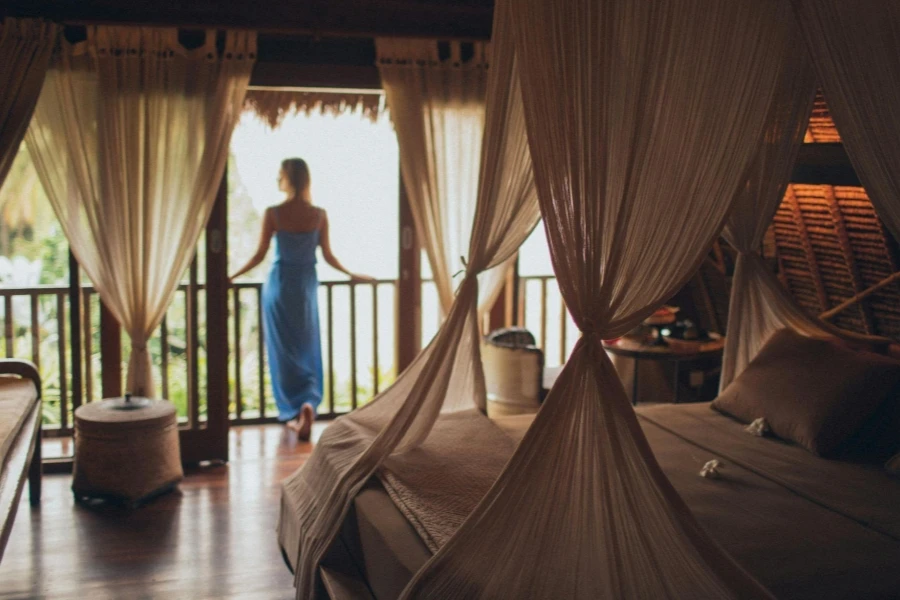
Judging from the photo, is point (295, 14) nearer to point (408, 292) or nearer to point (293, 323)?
point (408, 292)

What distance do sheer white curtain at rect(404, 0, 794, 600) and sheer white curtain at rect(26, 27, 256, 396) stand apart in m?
2.28

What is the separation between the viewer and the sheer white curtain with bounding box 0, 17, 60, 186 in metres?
4.06

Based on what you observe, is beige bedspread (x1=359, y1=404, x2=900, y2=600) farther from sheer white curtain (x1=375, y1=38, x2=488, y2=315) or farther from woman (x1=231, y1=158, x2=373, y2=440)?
woman (x1=231, y1=158, x2=373, y2=440)

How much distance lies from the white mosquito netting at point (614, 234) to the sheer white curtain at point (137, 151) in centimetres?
229

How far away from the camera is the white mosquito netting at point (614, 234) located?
7.50 feet

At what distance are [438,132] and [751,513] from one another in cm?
257

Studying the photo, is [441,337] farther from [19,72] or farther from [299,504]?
[19,72]

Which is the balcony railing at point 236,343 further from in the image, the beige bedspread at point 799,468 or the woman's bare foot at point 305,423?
the beige bedspread at point 799,468

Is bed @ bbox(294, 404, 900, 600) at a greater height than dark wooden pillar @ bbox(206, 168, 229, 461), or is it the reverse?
dark wooden pillar @ bbox(206, 168, 229, 461)

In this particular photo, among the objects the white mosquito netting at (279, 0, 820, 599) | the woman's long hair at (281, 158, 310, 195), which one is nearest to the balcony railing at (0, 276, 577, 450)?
the woman's long hair at (281, 158, 310, 195)

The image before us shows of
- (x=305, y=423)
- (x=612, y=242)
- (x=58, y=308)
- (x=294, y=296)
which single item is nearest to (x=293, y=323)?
(x=294, y=296)

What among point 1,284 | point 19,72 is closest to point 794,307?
point 19,72

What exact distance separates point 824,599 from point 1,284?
3.95 m

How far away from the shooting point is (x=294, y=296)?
524 centimetres
